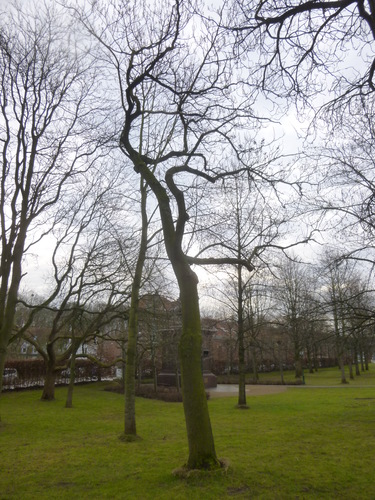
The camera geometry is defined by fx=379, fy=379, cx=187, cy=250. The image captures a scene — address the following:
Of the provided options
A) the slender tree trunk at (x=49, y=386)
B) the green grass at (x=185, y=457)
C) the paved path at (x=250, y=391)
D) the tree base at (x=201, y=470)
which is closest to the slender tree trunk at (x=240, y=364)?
the green grass at (x=185, y=457)

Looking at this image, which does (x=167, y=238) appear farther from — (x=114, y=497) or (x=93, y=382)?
(x=93, y=382)

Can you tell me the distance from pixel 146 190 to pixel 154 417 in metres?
8.83

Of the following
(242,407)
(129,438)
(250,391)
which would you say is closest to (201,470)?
(129,438)

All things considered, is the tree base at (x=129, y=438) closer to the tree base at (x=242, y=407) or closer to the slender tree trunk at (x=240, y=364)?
the tree base at (x=242, y=407)

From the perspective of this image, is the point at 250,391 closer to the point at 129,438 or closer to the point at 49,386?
the point at 49,386

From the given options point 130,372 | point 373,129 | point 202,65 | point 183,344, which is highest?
point 202,65

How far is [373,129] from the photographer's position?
7.16 meters

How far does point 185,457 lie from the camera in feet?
23.4

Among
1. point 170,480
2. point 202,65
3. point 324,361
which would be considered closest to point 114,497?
point 170,480

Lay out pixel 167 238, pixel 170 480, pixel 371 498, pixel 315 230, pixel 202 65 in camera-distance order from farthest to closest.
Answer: pixel 315 230, pixel 202 65, pixel 167 238, pixel 170 480, pixel 371 498

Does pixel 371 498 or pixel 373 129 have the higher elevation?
pixel 373 129

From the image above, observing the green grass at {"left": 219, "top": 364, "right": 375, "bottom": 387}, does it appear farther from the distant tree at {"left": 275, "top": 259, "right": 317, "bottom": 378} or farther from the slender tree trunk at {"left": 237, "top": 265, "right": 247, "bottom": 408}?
the slender tree trunk at {"left": 237, "top": 265, "right": 247, "bottom": 408}

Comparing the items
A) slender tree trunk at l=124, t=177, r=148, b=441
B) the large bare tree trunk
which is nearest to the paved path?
slender tree trunk at l=124, t=177, r=148, b=441

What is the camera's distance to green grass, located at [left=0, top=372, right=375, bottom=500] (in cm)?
512
